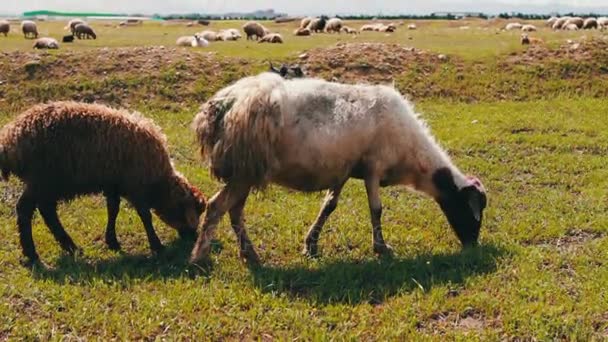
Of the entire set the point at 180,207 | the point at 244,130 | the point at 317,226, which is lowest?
the point at 317,226

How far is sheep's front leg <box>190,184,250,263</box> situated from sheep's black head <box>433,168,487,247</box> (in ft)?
7.93

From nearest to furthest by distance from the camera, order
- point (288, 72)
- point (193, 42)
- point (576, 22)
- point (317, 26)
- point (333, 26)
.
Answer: point (288, 72), point (193, 42), point (333, 26), point (576, 22), point (317, 26)

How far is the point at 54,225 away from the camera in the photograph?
762 cm

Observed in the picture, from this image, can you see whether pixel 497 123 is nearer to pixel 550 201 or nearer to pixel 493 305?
pixel 550 201

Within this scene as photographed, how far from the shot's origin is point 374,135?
7.60 metres

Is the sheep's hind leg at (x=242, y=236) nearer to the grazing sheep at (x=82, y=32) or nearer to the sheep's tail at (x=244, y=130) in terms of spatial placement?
the sheep's tail at (x=244, y=130)

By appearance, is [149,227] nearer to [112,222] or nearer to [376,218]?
[112,222]

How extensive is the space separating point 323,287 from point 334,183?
4.86 feet

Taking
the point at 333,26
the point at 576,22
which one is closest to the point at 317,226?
the point at 333,26

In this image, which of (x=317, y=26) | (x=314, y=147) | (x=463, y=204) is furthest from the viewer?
(x=317, y=26)

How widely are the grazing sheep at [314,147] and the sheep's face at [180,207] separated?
0.85 m

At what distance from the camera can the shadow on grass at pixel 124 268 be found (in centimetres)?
683

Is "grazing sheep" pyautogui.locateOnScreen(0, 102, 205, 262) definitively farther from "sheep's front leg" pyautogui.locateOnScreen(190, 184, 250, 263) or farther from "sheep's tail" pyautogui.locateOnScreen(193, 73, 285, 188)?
→ "sheep's tail" pyautogui.locateOnScreen(193, 73, 285, 188)

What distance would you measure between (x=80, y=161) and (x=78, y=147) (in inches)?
6.0
